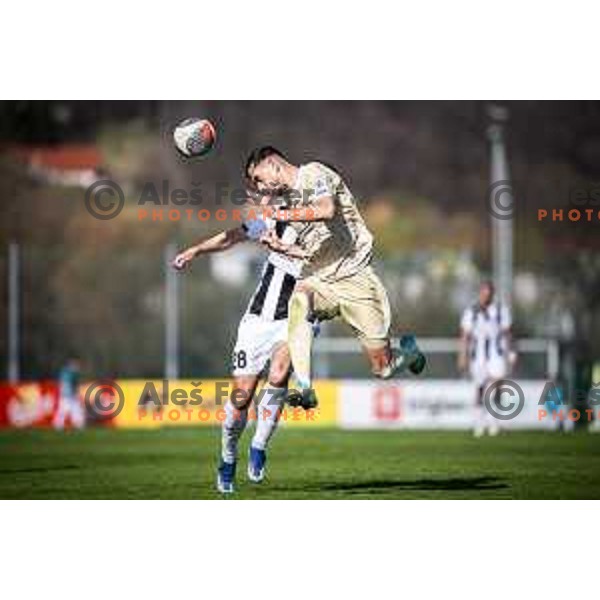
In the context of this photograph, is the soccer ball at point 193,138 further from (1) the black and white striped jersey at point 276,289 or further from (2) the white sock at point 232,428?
(2) the white sock at point 232,428

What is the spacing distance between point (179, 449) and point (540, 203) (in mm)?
18391

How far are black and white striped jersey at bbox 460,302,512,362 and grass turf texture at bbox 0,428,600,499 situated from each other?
1182 mm

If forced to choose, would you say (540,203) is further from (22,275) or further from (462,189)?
(22,275)

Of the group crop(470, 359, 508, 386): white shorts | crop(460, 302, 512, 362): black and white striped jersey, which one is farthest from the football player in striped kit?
crop(470, 359, 508, 386): white shorts

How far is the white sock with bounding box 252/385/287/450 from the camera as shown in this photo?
1210cm

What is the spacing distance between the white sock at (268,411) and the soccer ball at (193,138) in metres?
1.68

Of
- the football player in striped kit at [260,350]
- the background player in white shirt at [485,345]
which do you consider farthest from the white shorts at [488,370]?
the football player in striped kit at [260,350]

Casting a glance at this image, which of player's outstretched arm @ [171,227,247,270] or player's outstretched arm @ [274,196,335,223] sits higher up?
player's outstretched arm @ [274,196,335,223]

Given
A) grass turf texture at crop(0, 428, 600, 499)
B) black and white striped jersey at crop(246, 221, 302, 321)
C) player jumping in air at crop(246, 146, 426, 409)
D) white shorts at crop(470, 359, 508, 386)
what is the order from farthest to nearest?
1. white shorts at crop(470, 359, 508, 386)
2. grass turf texture at crop(0, 428, 600, 499)
3. black and white striped jersey at crop(246, 221, 302, 321)
4. player jumping in air at crop(246, 146, 426, 409)

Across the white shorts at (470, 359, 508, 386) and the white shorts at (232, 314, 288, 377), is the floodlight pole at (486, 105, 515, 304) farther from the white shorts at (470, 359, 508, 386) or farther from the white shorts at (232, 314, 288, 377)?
the white shorts at (232, 314, 288, 377)

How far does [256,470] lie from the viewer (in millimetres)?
12578

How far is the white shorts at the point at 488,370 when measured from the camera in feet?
67.2

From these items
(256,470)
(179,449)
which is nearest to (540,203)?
(179,449)

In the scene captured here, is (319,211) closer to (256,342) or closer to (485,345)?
(256,342)
